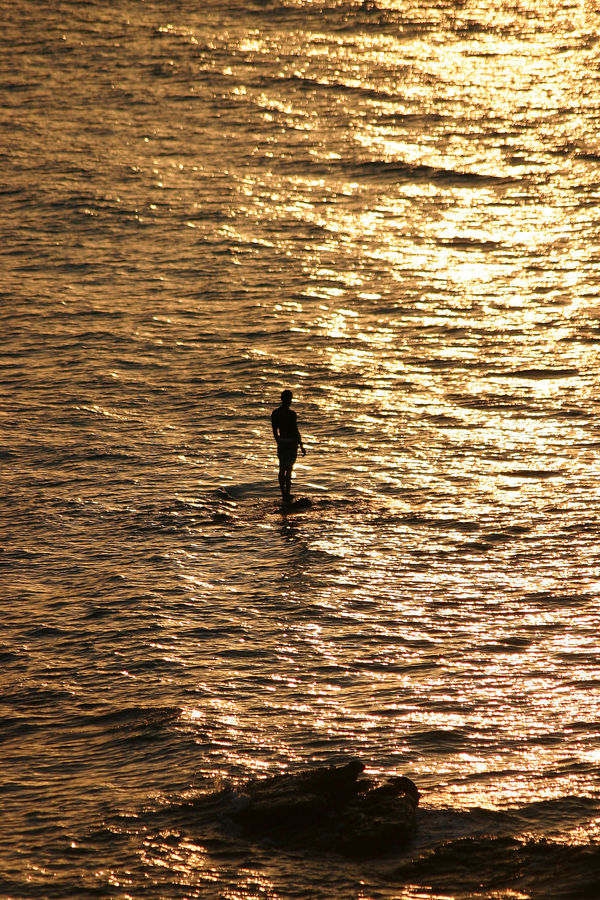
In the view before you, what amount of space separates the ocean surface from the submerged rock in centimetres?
18

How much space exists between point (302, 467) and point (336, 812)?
9764mm

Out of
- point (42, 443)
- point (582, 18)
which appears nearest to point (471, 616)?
point (42, 443)

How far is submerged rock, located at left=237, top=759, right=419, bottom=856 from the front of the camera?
29.9 ft

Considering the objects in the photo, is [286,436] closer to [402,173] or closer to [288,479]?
[288,479]

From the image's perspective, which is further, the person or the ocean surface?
the person

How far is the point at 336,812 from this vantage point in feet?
30.5

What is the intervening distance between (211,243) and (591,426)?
14.1 m

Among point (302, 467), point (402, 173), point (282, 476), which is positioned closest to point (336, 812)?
point (282, 476)

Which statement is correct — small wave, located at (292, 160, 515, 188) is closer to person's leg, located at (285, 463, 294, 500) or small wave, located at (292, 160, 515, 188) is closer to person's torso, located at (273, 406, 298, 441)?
person's torso, located at (273, 406, 298, 441)

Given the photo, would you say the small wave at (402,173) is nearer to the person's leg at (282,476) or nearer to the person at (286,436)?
the person at (286,436)

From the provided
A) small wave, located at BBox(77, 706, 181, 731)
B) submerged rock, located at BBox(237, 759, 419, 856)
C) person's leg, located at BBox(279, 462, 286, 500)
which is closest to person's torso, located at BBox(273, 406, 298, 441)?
person's leg, located at BBox(279, 462, 286, 500)

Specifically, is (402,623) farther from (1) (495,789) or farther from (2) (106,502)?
(2) (106,502)

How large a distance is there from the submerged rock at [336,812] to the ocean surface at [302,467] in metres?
0.18

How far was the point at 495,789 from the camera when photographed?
389 inches
